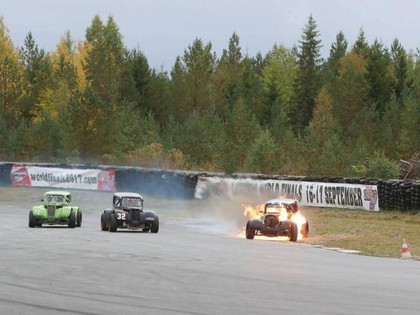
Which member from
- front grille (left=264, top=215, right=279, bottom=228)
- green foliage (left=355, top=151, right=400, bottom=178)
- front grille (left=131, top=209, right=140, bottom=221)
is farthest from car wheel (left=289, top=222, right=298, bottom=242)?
green foliage (left=355, top=151, right=400, bottom=178)

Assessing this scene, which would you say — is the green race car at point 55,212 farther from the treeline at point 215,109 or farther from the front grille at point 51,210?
the treeline at point 215,109

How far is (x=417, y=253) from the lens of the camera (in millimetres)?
28516

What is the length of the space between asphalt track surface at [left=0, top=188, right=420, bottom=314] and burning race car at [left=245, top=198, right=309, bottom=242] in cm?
48

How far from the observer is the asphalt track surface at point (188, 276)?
50.1ft

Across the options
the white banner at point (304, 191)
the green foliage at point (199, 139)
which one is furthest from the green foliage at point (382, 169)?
the green foliage at point (199, 139)

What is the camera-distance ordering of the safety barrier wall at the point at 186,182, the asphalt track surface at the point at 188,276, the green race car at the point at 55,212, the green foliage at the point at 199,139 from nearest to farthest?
1. the asphalt track surface at the point at 188,276
2. the green race car at the point at 55,212
3. the safety barrier wall at the point at 186,182
4. the green foliage at the point at 199,139

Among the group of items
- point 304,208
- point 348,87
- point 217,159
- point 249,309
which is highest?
point 348,87

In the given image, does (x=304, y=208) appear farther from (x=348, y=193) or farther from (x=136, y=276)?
(x=136, y=276)

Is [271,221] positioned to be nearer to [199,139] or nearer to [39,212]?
[39,212]

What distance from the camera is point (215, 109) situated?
4877 inches

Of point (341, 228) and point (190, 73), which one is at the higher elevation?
point (190, 73)

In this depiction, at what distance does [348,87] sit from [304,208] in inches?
2929

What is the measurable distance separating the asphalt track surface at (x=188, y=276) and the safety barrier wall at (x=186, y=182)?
422 inches

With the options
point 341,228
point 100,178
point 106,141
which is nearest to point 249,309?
point 341,228
